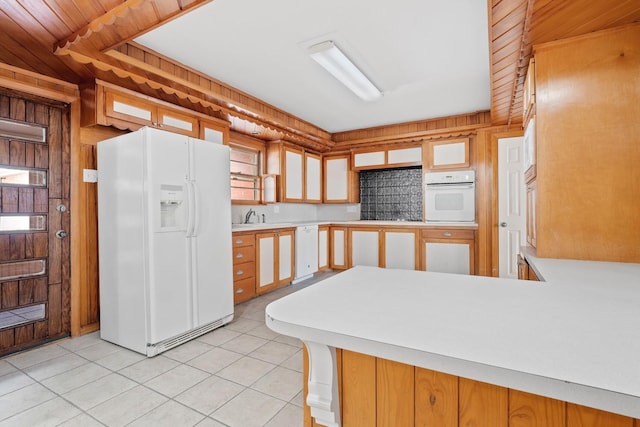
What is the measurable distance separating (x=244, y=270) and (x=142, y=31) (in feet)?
8.08

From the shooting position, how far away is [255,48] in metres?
2.52

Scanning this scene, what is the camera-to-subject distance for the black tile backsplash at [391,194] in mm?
5215

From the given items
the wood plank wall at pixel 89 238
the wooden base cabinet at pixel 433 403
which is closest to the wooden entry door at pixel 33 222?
the wood plank wall at pixel 89 238

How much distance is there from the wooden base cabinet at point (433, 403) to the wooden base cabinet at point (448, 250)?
3741 millimetres

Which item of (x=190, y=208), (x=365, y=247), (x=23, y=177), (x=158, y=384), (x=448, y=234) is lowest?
(x=158, y=384)

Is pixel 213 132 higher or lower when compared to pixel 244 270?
higher

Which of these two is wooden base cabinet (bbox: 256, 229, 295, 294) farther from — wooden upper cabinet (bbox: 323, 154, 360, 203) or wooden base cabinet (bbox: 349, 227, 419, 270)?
wooden upper cabinet (bbox: 323, 154, 360, 203)

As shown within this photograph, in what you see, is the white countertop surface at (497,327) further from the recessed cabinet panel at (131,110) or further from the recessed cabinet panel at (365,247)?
the recessed cabinet panel at (365,247)

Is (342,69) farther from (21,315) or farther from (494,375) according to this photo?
(21,315)

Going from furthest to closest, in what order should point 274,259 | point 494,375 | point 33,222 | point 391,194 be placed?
point 391,194 < point 274,259 < point 33,222 < point 494,375

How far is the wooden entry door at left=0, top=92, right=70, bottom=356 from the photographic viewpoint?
7.95ft

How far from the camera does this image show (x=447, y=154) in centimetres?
462

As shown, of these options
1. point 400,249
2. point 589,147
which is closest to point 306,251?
point 400,249

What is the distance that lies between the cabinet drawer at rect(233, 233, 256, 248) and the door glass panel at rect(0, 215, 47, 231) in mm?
1623
